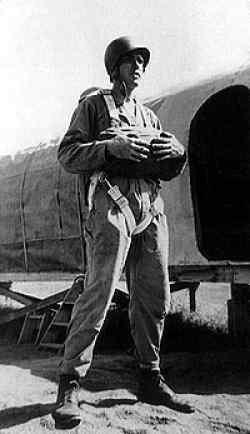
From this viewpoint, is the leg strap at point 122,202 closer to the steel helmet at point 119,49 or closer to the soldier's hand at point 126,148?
the soldier's hand at point 126,148

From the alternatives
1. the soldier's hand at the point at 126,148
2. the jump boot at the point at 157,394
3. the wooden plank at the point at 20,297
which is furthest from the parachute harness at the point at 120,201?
the wooden plank at the point at 20,297

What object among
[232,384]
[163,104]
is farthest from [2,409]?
[163,104]

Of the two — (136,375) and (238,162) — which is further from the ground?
(238,162)

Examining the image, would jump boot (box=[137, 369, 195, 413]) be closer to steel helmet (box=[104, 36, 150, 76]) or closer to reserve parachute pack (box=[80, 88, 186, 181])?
reserve parachute pack (box=[80, 88, 186, 181])

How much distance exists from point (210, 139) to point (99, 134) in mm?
3079

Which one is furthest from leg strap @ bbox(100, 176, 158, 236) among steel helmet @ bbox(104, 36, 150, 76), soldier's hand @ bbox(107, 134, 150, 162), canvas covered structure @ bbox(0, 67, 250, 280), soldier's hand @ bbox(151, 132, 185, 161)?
canvas covered structure @ bbox(0, 67, 250, 280)

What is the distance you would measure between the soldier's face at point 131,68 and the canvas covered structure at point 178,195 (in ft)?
5.01

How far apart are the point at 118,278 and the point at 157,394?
2.47ft

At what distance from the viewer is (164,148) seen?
10.9ft

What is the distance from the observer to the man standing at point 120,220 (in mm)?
3082

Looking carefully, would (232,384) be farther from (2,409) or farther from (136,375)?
(2,409)

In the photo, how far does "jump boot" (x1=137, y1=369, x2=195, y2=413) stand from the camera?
125 inches

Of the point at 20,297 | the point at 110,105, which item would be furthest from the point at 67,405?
the point at 20,297

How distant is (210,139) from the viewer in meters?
6.17
